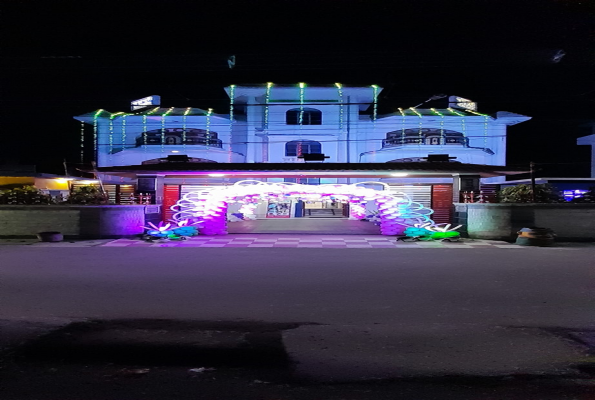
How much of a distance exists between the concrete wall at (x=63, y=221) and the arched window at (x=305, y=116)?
16359 millimetres

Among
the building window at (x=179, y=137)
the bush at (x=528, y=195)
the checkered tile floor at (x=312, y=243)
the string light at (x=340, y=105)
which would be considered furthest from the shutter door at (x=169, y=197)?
the bush at (x=528, y=195)

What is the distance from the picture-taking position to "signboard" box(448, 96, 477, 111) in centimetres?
3167

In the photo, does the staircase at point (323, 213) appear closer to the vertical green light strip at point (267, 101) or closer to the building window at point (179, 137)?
the vertical green light strip at point (267, 101)

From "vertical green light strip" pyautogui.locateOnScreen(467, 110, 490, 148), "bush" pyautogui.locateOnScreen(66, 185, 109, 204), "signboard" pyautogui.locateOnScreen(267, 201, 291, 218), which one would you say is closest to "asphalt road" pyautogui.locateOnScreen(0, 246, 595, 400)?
"bush" pyautogui.locateOnScreen(66, 185, 109, 204)

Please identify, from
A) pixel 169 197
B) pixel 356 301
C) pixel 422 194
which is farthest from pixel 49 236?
pixel 422 194

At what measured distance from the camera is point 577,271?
9938mm

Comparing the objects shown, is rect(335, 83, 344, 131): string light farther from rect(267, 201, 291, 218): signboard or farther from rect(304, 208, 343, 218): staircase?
rect(267, 201, 291, 218): signboard

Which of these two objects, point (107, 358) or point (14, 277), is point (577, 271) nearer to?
point (107, 358)

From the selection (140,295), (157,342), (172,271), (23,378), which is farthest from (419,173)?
(23,378)

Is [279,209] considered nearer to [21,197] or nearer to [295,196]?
[295,196]

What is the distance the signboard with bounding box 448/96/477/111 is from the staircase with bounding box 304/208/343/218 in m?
12.3

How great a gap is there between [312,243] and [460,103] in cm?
2303

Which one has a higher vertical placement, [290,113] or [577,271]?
[290,113]

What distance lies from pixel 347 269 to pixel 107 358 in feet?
20.9
